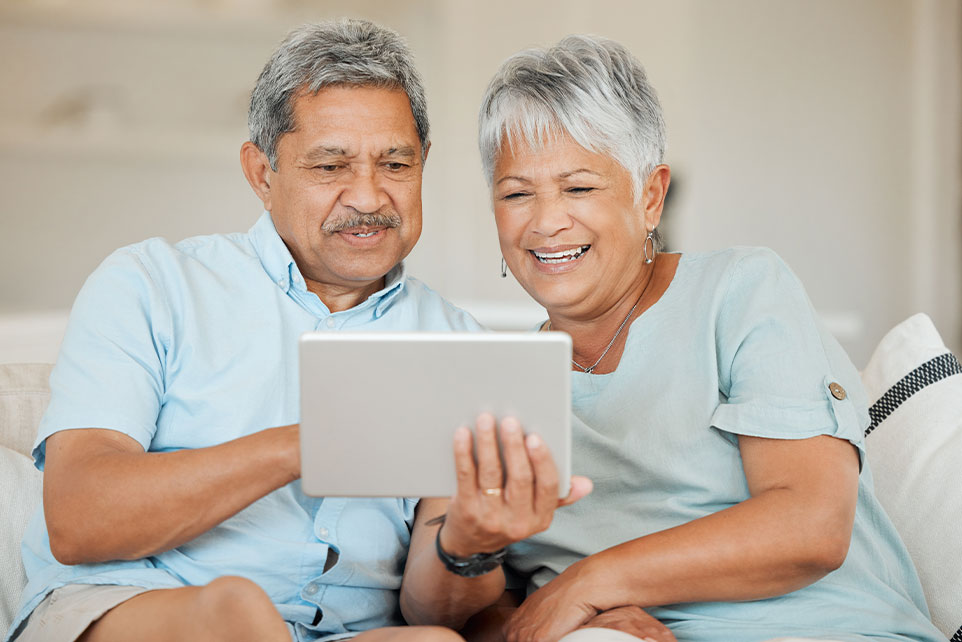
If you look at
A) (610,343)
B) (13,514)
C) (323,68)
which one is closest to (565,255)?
(610,343)

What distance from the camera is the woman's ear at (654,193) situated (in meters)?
1.62

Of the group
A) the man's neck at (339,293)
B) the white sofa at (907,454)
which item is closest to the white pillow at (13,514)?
the white sofa at (907,454)

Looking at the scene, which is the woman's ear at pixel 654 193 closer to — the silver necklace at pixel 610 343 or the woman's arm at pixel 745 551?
the silver necklace at pixel 610 343

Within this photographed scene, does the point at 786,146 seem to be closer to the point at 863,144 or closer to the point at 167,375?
the point at 863,144

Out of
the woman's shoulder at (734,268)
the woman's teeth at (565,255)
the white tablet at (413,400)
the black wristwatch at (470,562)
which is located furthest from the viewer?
the woman's teeth at (565,255)

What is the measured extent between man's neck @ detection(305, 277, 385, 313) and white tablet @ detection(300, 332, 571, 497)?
1.87ft

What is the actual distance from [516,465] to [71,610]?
24.2 inches

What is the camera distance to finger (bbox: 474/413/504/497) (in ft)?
3.33

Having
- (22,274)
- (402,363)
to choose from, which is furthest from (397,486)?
(22,274)

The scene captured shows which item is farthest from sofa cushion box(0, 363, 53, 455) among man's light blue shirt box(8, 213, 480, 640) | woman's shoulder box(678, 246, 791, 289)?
woman's shoulder box(678, 246, 791, 289)

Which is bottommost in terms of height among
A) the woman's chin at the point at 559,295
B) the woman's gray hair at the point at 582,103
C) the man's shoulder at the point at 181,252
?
the woman's chin at the point at 559,295

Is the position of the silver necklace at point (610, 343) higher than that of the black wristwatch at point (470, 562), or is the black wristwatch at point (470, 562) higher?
the silver necklace at point (610, 343)

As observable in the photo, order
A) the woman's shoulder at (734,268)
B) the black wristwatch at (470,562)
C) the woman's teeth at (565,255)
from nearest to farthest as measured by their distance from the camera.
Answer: the black wristwatch at (470,562) → the woman's shoulder at (734,268) → the woman's teeth at (565,255)

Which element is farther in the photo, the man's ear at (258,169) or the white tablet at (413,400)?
the man's ear at (258,169)
